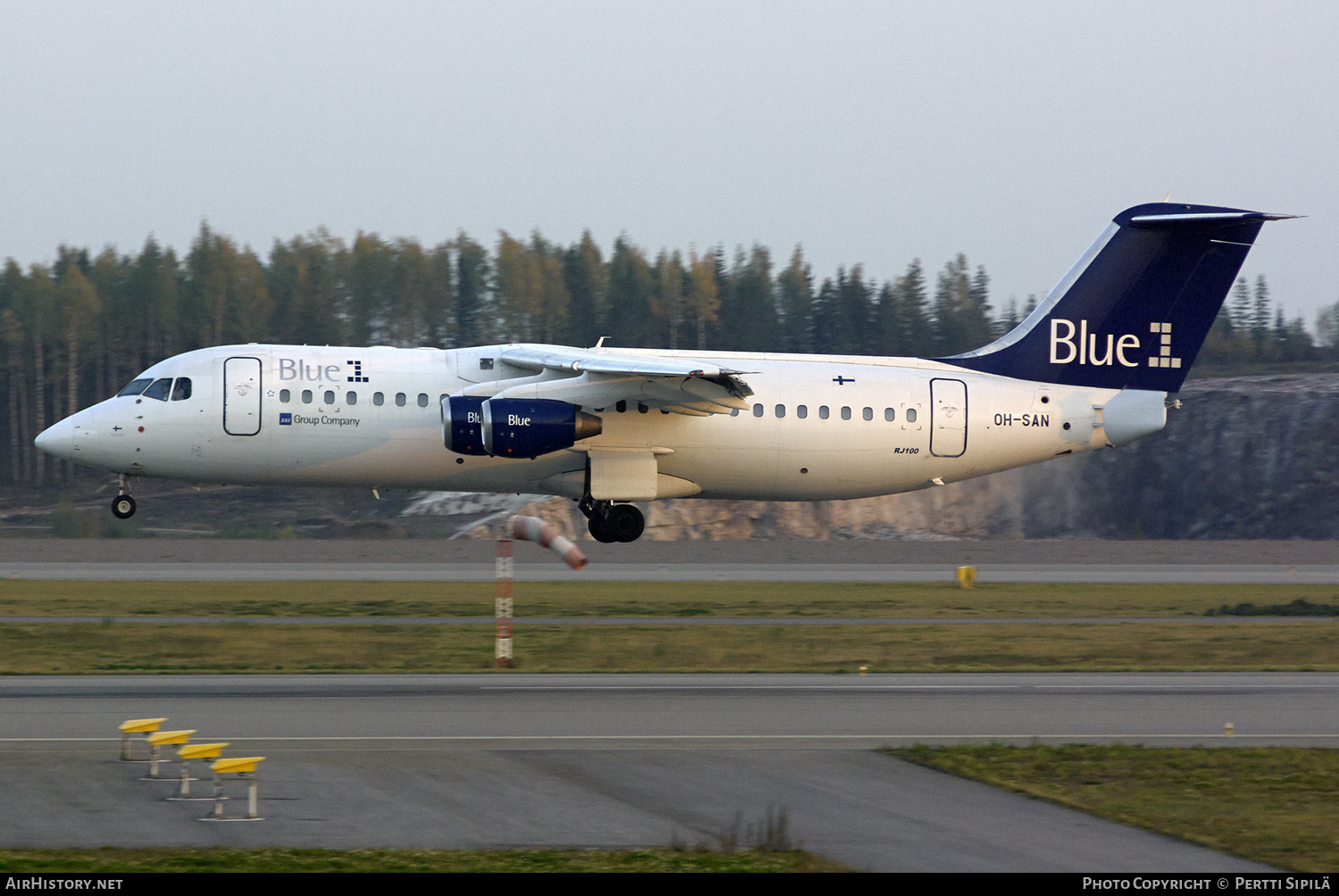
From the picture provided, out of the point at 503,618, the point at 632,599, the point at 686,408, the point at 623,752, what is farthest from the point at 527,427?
the point at 623,752

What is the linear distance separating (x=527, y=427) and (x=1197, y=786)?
16.1 metres

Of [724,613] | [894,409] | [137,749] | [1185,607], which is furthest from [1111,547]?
[137,749]

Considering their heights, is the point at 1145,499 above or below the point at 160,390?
below

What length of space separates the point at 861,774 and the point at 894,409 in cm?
1706

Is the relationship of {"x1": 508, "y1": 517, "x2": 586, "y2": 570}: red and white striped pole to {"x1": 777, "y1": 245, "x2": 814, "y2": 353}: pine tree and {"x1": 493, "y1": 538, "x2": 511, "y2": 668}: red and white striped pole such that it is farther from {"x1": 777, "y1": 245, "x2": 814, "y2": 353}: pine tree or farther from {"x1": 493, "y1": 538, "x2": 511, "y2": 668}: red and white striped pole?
{"x1": 777, "y1": 245, "x2": 814, "y2": 353}: pine tree

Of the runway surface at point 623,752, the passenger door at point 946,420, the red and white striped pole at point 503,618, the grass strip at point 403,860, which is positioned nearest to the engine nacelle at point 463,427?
the red and white striped pole at point 503,618

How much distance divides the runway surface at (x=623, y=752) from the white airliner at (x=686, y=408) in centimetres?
959

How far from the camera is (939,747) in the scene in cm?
1351

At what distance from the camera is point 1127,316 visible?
30.0 metres

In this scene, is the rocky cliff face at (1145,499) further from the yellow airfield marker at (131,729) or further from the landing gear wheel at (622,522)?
the yellow airfield marker at (131,729)

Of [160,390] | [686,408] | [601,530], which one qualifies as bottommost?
[601,530]

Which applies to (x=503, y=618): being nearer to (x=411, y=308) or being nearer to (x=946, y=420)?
(x=946, y=420)

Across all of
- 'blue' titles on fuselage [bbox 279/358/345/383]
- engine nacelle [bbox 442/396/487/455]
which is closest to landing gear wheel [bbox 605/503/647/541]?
engine nacelle [bbox 442/396/487/455]

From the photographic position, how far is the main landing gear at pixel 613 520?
1104 inches
